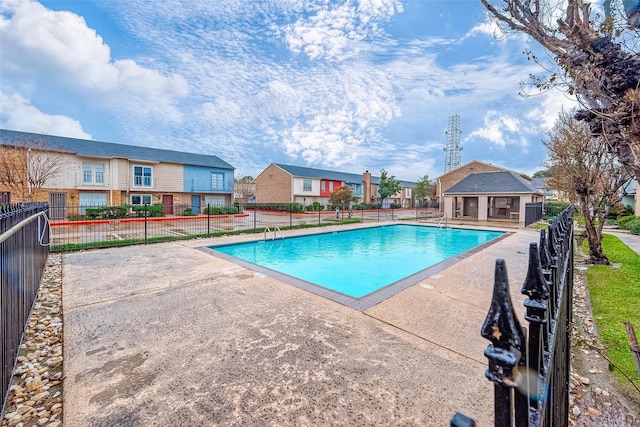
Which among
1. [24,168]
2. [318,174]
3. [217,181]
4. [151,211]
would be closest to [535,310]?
[151,211]

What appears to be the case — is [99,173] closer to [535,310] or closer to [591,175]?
[535,310]

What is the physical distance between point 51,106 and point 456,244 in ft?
96.6

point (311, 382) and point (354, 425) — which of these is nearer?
point (354, 425)

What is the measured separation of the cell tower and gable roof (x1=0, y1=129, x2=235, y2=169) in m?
46.7

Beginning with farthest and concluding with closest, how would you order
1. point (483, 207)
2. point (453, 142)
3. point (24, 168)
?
point (453, 142)
point (483, 207)
point (24, 168)

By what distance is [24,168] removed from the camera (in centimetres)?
1850

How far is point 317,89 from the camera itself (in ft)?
72.4

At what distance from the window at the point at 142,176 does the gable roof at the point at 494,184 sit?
1100 inches

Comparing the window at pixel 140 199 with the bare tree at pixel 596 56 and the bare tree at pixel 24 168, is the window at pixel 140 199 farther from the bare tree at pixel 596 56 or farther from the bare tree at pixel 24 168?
the bare tree at pixel 596 56

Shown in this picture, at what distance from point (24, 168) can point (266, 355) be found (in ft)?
80.3

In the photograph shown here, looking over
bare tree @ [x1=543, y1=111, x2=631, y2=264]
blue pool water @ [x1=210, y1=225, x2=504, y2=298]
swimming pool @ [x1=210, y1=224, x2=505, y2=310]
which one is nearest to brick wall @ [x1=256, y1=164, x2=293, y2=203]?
blue pool water @ [x1=210, y1=225, x2=504, y2=298]

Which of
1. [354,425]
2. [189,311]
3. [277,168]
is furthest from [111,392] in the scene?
[277,168]

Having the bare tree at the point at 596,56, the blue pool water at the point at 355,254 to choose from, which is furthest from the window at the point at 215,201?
the bare tree at the point at 596,56

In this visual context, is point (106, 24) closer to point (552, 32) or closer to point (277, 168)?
point (552, 32)
